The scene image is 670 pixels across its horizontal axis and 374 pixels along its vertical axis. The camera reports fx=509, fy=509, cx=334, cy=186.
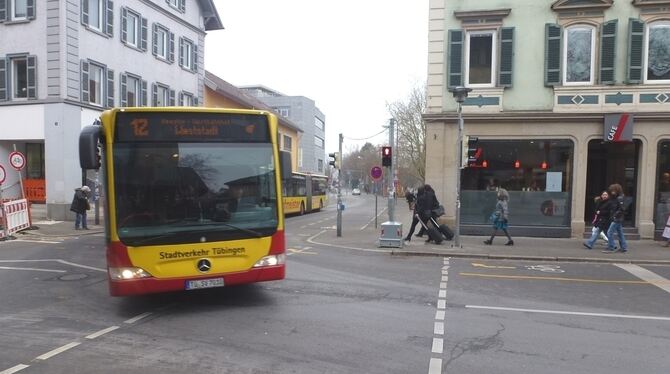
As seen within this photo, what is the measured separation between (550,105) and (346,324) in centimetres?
1324

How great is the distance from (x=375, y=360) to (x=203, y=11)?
108 ft

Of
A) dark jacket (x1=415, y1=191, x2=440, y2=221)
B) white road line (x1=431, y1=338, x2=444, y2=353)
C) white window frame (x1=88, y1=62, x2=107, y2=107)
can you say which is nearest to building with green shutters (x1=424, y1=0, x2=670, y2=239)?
dark jacket (x1=415, y1=191, x2=440, y2=221)

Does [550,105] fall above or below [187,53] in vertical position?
below

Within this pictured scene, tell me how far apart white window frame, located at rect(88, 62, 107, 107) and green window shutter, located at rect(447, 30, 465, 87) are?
16.4 meters

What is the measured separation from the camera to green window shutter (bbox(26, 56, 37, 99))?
867 inches

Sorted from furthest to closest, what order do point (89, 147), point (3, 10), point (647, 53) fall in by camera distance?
point (3, 10)
point (647, 53)
point (89, 147)

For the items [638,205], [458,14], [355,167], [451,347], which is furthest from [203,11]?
[355,167]

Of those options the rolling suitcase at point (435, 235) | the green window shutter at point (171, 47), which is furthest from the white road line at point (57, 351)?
the green window shutter at point (171, 47)

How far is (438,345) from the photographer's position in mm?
5598

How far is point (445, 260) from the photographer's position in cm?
1241

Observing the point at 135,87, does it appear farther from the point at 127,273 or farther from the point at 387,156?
the point at 127,273

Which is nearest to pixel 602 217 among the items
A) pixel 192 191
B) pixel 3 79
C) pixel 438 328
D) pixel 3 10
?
pixel 438 328

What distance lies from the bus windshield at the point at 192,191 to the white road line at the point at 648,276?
7.41 meters

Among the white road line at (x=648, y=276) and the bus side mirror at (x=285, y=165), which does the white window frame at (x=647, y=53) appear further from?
the bus side mirror at (x=285, y=165)
